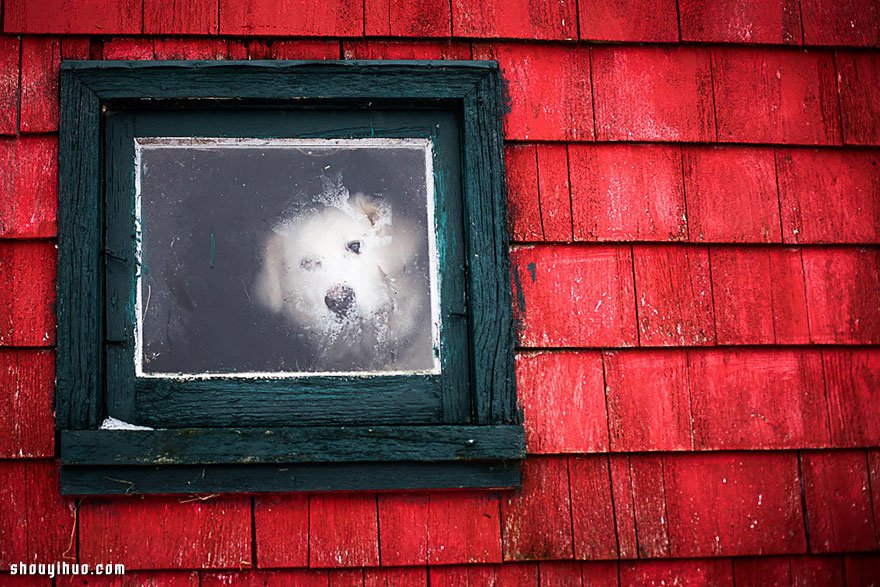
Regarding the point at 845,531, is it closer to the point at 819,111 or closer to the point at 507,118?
the point at 819,111

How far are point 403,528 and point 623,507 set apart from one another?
55 cm

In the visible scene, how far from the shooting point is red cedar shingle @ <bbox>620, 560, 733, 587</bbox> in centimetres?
204

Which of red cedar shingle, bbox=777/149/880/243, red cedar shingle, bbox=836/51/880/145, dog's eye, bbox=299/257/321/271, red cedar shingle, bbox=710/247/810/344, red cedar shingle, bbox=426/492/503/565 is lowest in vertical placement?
red cedar shingle, bbox=426/492/503/565

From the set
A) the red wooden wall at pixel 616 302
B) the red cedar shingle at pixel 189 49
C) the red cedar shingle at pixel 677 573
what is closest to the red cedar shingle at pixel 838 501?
the red wooden wall at pixel 616 302

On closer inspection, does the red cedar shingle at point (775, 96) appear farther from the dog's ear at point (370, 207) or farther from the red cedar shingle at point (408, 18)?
the dog's ear at point (370, 207)

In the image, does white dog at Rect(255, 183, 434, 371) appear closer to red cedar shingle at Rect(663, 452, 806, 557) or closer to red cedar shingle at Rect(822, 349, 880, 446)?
red cedar shingle at Rect(663, 452, 806, 557)

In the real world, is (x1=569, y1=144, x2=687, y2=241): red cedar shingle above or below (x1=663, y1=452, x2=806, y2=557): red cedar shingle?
above

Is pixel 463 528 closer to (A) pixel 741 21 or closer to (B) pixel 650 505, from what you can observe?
(B) pixel 650 505

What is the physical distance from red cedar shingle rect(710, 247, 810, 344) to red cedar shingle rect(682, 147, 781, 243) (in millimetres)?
48

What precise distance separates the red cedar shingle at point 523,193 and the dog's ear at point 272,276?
1.98 feet

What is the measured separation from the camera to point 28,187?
207 centimetres

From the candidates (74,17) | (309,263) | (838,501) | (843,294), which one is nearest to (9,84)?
(74,17)

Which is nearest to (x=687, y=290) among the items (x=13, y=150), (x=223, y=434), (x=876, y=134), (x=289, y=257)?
(x=876, y=134)

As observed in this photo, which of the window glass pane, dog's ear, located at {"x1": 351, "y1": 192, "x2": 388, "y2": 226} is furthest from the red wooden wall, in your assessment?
dog's ear, located at {"x1": 351, "y1": 192, "x2": 388, "y2": 226}
